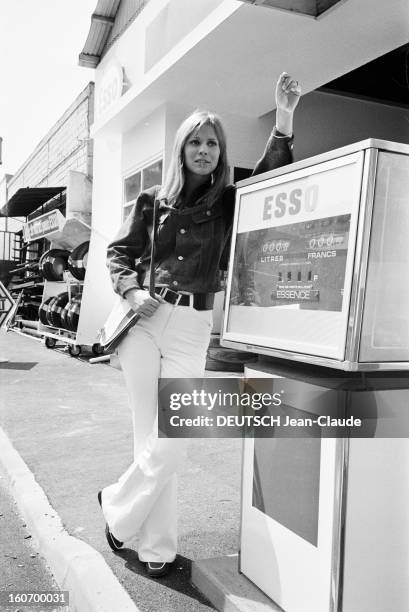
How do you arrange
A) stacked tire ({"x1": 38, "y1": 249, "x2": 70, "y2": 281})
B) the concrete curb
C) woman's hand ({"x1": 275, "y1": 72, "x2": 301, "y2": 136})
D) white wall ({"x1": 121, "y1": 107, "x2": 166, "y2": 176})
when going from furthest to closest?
1. stacked tire ({"x1": 38, "y1": 249, "x2": 70, "y2": 281})
2. white wall ({"x1": 121, "y1": 107, "x2": 166, "y2": 176})
3. the concrete curb
4. woman's hand ({"x1": 275, "y1": 72, "x2": 301, "y2": 136})

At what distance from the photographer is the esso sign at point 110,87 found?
10.8m

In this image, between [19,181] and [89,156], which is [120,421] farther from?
[19,181]

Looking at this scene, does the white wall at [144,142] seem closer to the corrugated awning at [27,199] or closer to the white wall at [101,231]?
the white wall at [101,231]

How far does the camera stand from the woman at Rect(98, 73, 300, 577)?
248cm

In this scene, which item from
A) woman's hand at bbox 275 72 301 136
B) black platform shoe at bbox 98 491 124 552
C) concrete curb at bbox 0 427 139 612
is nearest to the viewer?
woman's hand at bbox 275 72 301 136

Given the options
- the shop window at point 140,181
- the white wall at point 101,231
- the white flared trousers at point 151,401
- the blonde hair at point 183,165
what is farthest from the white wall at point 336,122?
the white flared trousers at point 151,401

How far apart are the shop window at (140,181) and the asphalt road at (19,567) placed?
7403mm

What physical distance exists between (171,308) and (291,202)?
0.75 meters

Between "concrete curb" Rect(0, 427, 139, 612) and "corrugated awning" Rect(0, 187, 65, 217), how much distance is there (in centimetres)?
1458

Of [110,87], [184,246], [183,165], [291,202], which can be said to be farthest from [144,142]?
[291,202]

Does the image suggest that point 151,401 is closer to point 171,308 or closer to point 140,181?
point 171,308

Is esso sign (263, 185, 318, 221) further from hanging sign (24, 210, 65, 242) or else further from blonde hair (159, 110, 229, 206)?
hanging sign (24, 210, 65, 242)

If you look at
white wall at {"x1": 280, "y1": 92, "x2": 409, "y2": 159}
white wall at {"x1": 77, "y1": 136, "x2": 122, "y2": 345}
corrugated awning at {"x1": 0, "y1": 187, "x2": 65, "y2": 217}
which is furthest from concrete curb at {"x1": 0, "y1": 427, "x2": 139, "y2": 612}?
corrugated awning at {"x1": 0, "y1": 187, "x2": 65, "y2": 217}

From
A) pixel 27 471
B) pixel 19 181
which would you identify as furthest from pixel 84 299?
pixel 19 181
